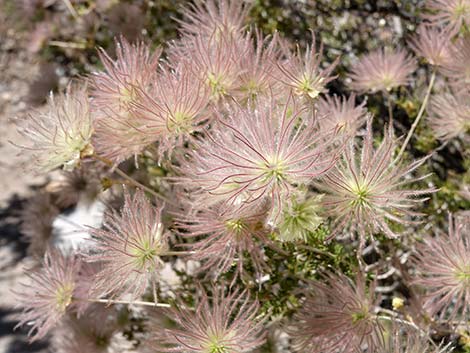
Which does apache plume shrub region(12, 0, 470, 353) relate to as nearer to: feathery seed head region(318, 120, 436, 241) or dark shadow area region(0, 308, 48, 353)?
feathery seed head region(318, 120, 436, 241)

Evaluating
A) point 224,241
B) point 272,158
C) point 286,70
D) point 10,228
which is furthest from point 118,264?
point 10,228

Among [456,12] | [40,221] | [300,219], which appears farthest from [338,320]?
[40,221]

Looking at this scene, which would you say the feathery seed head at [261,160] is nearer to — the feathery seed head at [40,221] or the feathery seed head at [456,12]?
the feathery seed head at [456,12]

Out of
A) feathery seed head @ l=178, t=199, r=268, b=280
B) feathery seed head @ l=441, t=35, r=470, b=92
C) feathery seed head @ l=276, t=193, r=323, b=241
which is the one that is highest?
feathery seed head @ l=441, t=35, r=470, b=92

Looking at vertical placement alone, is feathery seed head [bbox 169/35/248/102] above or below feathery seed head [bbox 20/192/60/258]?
above

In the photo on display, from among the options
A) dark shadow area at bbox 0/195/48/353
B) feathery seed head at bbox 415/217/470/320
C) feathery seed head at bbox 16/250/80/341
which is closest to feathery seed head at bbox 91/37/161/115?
feathery seed head at bbox 16/250/80/341

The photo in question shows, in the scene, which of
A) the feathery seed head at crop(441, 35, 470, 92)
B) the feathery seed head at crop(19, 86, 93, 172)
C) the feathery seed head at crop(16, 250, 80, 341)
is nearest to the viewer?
the feathery seed head at crop(19, 86, 93, 172)

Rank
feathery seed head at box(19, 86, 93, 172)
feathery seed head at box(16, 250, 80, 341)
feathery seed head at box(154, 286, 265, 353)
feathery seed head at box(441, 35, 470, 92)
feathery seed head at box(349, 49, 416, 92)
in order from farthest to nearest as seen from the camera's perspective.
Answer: feathery seed head at box(349, 49, 416, 92)
feathery seed head at box(441, 35, 470, 92)
feathery seed head at box(16, 250, 80, 341)
feathery seed head at box(19, 86, 93, 172)
feathery seed head at box(154, 286, 265, 353)

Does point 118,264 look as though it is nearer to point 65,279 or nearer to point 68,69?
point 65,279

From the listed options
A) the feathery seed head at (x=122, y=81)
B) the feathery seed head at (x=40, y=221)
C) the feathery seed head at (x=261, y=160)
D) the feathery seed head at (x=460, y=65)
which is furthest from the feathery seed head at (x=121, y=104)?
the feathery seed head at (x=40, y=221)
